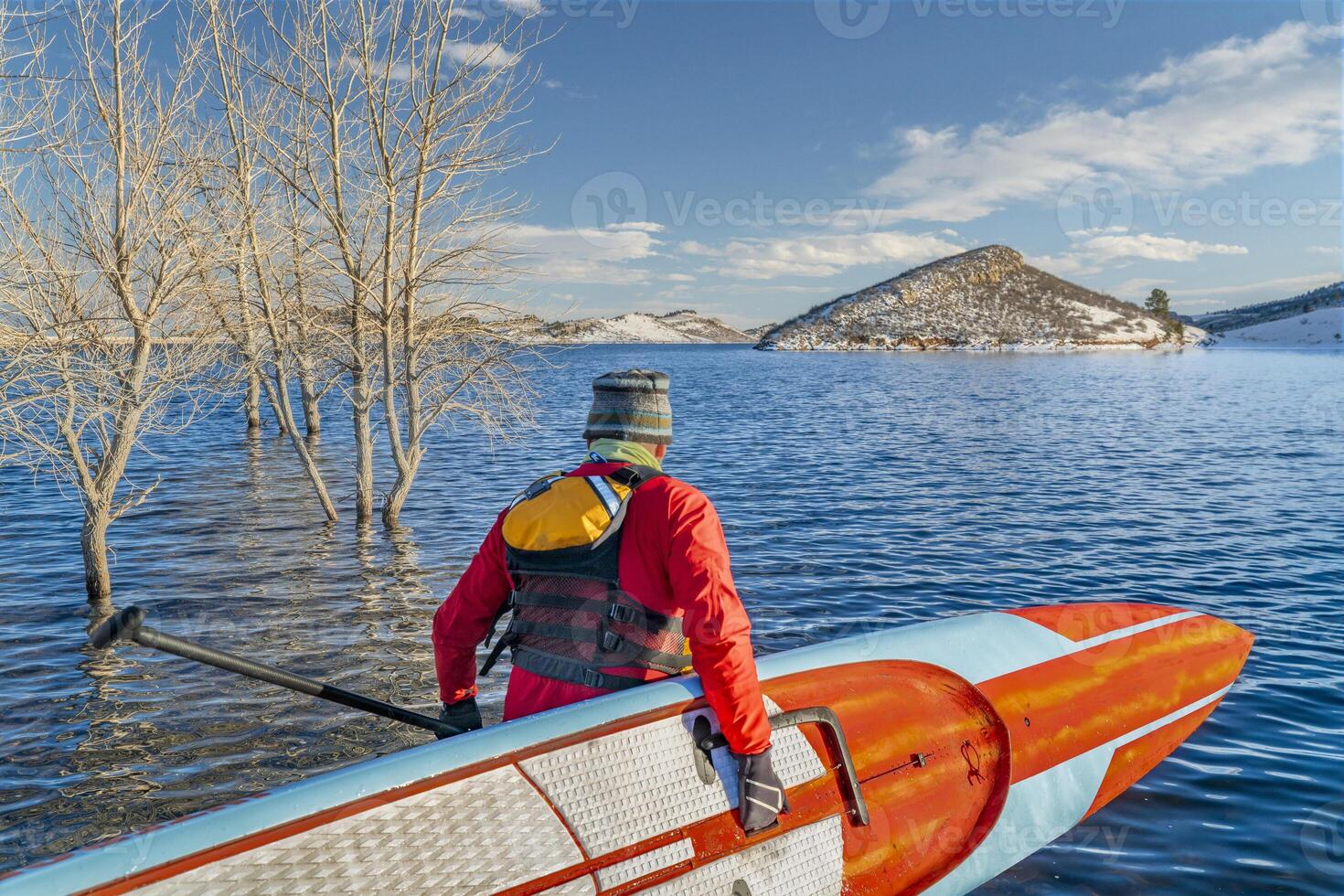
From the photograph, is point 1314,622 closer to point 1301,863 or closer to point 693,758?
point 1301,863

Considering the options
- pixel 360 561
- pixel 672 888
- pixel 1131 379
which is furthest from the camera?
pixel 1131 379

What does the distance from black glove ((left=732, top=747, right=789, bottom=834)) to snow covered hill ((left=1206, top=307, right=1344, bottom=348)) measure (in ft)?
454

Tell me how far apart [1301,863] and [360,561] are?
10.3 m

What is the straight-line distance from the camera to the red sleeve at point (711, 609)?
3.08 meters

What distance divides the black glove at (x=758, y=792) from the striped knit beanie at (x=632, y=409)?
1389mm

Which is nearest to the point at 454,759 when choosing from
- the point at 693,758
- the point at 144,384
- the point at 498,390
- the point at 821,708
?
the point at 693,758

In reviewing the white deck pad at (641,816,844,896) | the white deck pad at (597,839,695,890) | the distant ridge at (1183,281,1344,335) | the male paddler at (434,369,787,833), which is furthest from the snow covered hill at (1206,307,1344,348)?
the white deck pad at (597,839,695,890)

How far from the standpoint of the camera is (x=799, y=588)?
1018cm

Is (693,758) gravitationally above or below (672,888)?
above

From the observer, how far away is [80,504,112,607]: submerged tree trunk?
362 inches

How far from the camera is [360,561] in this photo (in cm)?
1124

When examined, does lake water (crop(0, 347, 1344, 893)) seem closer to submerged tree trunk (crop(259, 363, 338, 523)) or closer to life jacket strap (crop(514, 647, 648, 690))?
submerged tree trunk (crop(259, 363, 338, 523))

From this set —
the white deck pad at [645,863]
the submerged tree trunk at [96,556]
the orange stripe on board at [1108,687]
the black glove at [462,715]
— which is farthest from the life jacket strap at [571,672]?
the submerged tree trunk at [96,556]

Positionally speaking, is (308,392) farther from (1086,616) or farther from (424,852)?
(424,852)
